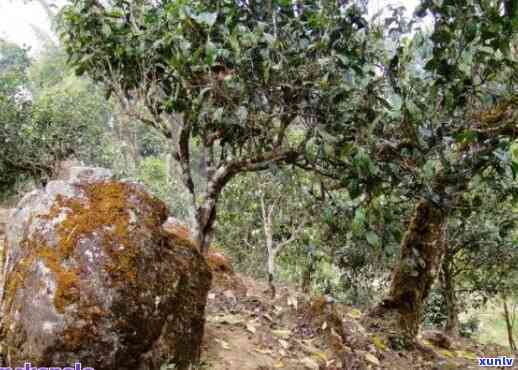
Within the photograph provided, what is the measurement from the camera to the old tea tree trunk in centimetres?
573

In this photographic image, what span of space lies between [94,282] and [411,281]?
417 cm

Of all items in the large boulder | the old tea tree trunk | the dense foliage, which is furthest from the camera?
the old tea tree trunk

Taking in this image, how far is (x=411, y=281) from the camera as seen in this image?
19.6 feet

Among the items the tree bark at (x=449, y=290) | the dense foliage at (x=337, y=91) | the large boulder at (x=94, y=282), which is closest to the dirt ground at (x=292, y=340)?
the large boulder at (x=94, y=282)

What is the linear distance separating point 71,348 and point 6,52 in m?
26.6

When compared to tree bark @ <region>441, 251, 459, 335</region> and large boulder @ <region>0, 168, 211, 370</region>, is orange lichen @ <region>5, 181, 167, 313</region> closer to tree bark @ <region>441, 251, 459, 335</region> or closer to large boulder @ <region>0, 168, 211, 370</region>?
large boulder @ <region>0, 168, 211, 370</region>

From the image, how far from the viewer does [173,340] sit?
11.6 feet

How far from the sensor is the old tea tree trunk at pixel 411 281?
573cm

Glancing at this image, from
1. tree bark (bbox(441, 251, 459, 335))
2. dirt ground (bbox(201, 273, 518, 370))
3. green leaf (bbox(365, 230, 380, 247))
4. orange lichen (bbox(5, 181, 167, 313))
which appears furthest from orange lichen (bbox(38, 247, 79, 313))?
tree bark (bbox(441, 251, 459, 335))

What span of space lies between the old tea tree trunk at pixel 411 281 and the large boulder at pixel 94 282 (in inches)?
120

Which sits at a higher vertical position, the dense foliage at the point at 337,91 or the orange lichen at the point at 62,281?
the dense foliage at the point at 337,91

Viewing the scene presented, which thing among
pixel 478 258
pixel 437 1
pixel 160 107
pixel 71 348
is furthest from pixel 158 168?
pixel 437 1

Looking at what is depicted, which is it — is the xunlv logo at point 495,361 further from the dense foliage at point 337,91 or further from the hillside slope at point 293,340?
the dense foliage at point 337,91

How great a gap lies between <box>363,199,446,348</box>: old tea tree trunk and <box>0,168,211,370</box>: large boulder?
3047 mm
